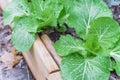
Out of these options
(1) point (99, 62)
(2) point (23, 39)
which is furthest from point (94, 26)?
(2) point (23, 39)

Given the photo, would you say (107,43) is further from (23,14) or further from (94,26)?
(23,14)

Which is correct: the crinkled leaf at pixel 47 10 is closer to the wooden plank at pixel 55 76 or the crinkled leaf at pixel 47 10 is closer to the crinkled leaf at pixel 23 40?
the crinkled leaf at pixel 23 40

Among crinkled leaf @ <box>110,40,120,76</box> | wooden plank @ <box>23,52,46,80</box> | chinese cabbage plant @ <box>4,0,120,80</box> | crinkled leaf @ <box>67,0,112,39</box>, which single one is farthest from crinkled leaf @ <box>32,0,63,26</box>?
crinkled leaf @ <box>110,40,120,76</box>

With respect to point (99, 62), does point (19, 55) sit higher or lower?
lower

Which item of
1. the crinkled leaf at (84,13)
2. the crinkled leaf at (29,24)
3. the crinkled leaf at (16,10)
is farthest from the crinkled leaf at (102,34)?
the crinkled leaf at (16,10)

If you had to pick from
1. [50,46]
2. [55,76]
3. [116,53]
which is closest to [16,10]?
[50,46]
